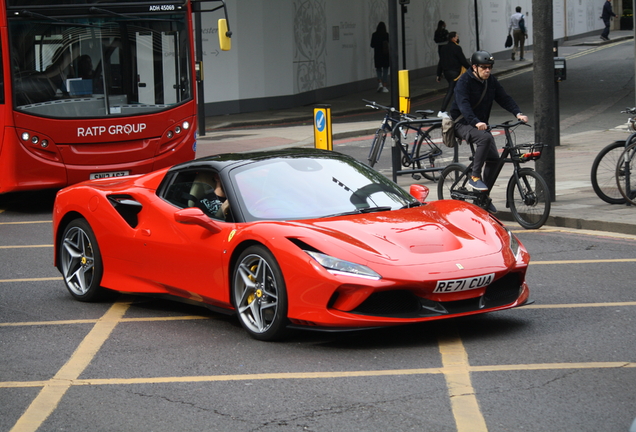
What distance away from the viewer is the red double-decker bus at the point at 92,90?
42.4 feet

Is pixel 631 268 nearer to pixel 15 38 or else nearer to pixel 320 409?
pixel 320 409

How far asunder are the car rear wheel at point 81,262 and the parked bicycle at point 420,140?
6.93 m

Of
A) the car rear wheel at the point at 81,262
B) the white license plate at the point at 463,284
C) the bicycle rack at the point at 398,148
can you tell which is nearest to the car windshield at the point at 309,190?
the white license plate at the point at 463,284

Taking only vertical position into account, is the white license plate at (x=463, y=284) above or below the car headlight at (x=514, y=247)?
below

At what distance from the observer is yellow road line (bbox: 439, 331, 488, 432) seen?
462 centimetres

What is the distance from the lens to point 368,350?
19.8 feet

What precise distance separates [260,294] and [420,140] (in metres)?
8.46

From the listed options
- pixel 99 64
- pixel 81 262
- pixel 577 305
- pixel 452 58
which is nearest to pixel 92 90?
pixel 99 64

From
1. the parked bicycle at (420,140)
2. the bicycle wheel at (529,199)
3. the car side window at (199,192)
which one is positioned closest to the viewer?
the car side window at (199,192)

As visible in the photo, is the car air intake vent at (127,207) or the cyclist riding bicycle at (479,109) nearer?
the car air intake vent at (127,207)

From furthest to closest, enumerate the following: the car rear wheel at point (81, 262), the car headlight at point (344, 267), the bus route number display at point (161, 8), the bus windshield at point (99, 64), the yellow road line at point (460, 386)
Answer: the bus route number display at point (161, 8), the bus windshield at point (99, 64), the car rear wheel at point (81, 262), the car headlight at point (344, 267), the yellow road line at point (460, 386)

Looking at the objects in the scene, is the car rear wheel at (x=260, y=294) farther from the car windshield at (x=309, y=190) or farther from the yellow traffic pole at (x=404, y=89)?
the yellow traffic pole at (x=404, y=89)

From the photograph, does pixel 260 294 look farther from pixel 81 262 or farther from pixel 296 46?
pixel 296 46

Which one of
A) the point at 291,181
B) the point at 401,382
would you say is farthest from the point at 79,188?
the point at 401,382
